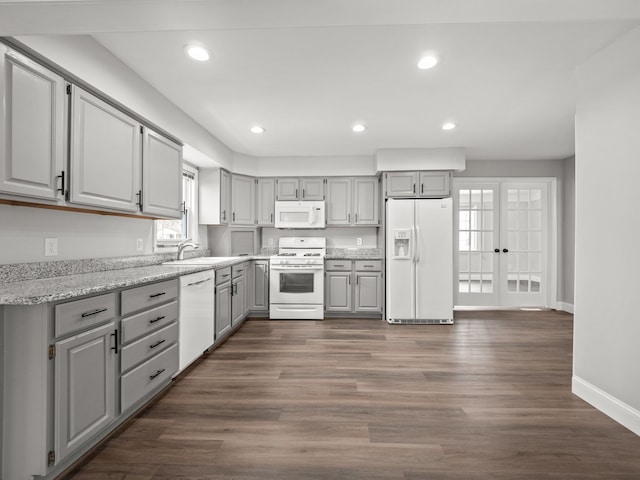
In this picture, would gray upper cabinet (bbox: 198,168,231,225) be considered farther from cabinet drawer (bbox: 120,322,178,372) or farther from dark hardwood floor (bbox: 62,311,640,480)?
cabinet drawer (bbox: 120,322,178,372)

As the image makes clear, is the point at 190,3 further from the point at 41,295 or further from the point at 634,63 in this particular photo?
the point at 634,63

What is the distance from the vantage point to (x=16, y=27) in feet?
5.13

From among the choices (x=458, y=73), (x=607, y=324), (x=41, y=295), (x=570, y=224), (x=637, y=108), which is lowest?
(x=607, y=324)

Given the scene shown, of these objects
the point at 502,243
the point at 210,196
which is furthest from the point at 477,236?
the point at 210,196

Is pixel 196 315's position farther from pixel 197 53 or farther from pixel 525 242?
pixel 525 242

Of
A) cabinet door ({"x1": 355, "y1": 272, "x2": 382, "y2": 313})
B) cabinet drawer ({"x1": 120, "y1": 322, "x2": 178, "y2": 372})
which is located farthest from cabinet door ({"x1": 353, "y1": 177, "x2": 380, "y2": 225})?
cabinet drawer ({"x1": 120, "y1": 322, "x2": 178, "y2": 372})

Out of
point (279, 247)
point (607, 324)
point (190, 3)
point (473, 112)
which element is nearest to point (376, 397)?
point (607, 324)

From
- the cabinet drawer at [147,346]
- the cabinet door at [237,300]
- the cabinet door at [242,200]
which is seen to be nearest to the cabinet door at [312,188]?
the cabinet door at [242,200]

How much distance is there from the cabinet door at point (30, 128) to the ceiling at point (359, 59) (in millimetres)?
256

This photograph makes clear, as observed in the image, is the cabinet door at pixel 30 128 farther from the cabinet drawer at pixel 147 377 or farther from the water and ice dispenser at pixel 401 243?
the water and ice dispenser at pixel 401 243

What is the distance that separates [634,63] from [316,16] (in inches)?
78.2

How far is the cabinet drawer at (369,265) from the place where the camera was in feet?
16.2

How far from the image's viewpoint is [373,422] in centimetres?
211

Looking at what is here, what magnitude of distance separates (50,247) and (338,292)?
3.51m
